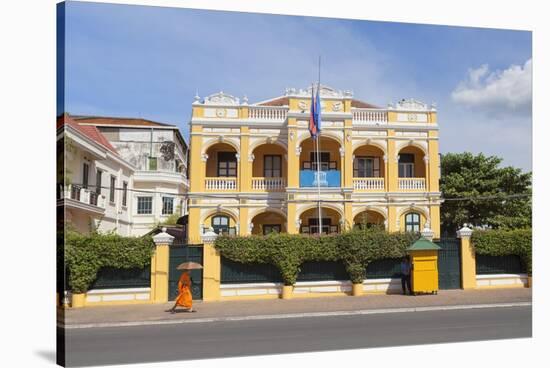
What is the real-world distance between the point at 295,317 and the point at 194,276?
2.73 meters

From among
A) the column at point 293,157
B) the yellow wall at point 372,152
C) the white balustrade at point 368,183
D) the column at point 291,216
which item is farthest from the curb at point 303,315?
the yellow wall at point 372,152

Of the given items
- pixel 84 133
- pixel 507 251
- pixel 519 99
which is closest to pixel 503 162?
pixel 519 99

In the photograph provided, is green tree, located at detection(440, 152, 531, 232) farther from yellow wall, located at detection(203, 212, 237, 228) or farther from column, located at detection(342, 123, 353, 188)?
yellow wall, located at detection(203, 212, 237, 228)

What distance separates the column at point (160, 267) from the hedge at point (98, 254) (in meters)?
0.14

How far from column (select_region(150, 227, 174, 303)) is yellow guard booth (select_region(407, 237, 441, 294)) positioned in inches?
209

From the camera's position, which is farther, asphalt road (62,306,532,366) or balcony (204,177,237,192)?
balcony (204,177,237,192)

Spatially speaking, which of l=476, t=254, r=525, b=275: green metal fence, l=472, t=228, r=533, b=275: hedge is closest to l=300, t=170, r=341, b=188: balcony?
l=472, t=228, r=533, b=275: hedge

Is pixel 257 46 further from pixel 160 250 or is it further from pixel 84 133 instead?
pixel 160 250

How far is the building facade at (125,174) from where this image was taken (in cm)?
927

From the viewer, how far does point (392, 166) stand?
16062mm

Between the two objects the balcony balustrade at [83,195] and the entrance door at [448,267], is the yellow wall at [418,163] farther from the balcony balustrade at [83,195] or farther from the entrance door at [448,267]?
the balcony balustrade at [83,195]

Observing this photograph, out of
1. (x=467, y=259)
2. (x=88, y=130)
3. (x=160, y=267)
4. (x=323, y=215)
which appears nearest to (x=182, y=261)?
(x=160, y=267)

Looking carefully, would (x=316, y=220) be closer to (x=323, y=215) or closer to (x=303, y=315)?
(x=323, y=215)

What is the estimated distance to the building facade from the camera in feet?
30.4
